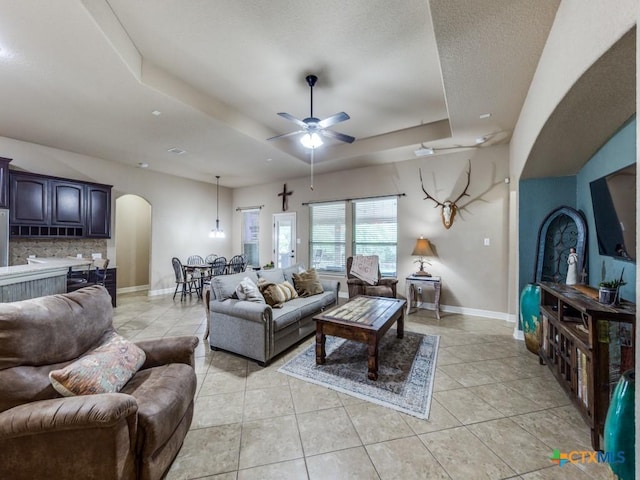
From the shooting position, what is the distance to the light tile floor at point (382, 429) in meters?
1.61

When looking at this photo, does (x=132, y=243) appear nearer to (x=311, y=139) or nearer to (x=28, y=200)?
(x=28, y=200)

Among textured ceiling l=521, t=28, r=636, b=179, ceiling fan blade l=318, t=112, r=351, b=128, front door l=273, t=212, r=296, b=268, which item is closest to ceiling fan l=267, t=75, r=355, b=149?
ceiling fan blade l=318, t=112, r=351, b=128

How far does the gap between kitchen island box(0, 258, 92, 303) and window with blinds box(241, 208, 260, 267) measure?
481 centimetres

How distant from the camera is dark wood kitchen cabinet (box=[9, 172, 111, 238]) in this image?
4309 millimetres

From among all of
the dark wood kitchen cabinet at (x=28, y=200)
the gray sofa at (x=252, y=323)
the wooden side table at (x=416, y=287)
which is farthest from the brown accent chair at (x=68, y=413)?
the dark wood kitchen cabinet at (x=28, y=200)

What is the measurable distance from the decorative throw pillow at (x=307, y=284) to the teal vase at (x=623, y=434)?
10.4 feet

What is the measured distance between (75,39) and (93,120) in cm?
183

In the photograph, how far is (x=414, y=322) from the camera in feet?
14.2

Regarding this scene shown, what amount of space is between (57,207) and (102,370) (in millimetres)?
4857

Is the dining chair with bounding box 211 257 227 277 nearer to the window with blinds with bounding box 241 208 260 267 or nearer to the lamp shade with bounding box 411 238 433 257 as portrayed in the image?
the window with blinds with bounding box 241 208 260 267

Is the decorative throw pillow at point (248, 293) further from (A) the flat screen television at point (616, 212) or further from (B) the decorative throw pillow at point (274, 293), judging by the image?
(A) the flat screen television at point (616, 212)

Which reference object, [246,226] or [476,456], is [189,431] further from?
[246,226]

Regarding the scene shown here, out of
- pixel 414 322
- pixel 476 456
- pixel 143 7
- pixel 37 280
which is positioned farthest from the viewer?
pixel 414 322

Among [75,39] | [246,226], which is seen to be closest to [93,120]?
[75,39]
